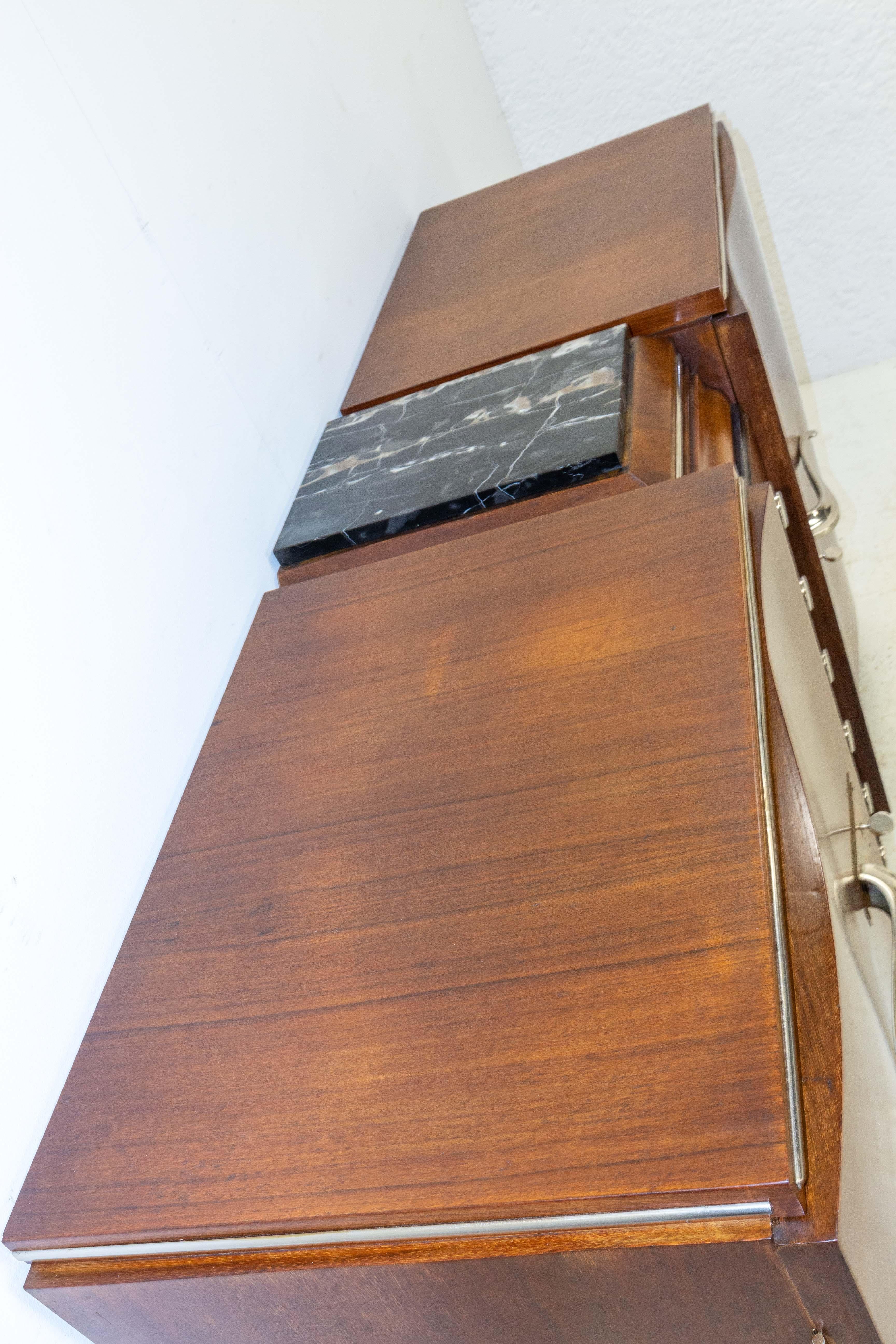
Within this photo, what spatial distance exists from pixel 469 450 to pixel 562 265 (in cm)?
37

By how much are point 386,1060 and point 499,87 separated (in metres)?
2.11

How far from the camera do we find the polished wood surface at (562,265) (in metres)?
1.09

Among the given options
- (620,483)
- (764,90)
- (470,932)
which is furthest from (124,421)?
(764,90)

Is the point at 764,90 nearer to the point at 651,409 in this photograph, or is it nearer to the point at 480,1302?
the point at 651,409

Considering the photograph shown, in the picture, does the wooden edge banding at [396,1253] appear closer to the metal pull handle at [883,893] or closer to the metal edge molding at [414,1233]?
the metal edge molding at [414,1233]

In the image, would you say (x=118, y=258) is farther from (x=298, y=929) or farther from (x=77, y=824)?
(x=298, y=929)

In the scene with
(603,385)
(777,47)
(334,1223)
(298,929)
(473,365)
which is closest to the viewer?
(334,1223)

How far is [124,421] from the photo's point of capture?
875 mm

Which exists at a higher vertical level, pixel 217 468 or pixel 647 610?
pixel 217 468

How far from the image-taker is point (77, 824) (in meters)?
0.77

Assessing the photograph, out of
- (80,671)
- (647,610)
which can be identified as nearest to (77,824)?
(80,671)

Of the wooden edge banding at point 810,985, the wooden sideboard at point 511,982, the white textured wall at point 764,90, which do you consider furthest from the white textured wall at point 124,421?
the white textured wall at point 764,90

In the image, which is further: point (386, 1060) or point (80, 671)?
point (80, 671)

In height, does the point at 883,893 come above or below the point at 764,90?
below
